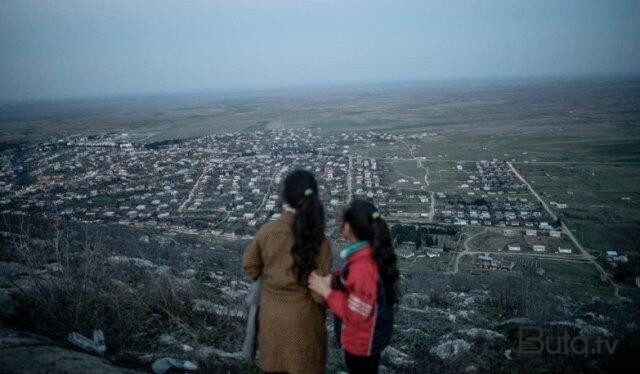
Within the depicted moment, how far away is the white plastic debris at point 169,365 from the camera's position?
292cm

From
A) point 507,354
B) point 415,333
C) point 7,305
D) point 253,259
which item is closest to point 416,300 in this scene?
point 415,333

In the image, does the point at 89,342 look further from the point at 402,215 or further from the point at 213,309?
the point at 402,215

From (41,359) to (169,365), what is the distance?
2.98ft

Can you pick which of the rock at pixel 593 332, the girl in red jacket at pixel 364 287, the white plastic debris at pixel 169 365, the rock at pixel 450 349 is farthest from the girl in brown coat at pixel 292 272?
the rock at pixel 593 332

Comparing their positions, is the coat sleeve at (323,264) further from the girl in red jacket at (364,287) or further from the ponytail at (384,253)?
the ponytail at (384,253)

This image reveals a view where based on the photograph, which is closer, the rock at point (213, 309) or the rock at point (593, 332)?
the rock at point (213, 309)

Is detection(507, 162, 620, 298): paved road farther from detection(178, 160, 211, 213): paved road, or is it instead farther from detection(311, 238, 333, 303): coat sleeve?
detection(178, 160, 211, 213): paved road

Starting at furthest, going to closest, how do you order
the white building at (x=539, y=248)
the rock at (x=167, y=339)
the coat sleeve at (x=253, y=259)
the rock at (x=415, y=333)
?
the white building at (x=539, y=248), the rock at (x=415, y=333), the rock at (x=167, y=339), the coat sleeve at (x=253, y=259)

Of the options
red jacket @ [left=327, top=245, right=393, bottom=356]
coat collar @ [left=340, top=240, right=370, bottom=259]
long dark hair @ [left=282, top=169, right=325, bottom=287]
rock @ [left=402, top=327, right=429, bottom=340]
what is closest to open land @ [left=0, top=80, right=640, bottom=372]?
rock @ [left=402, top=327, right=429, bottom=340]

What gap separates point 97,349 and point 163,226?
17.2 metres

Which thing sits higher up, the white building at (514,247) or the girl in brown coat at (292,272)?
the girl in brown coat at (292,272)

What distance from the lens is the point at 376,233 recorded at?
78.8 inches

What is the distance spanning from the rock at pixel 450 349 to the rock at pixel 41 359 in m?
3.30

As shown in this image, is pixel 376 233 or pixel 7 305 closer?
pixel 376 233
